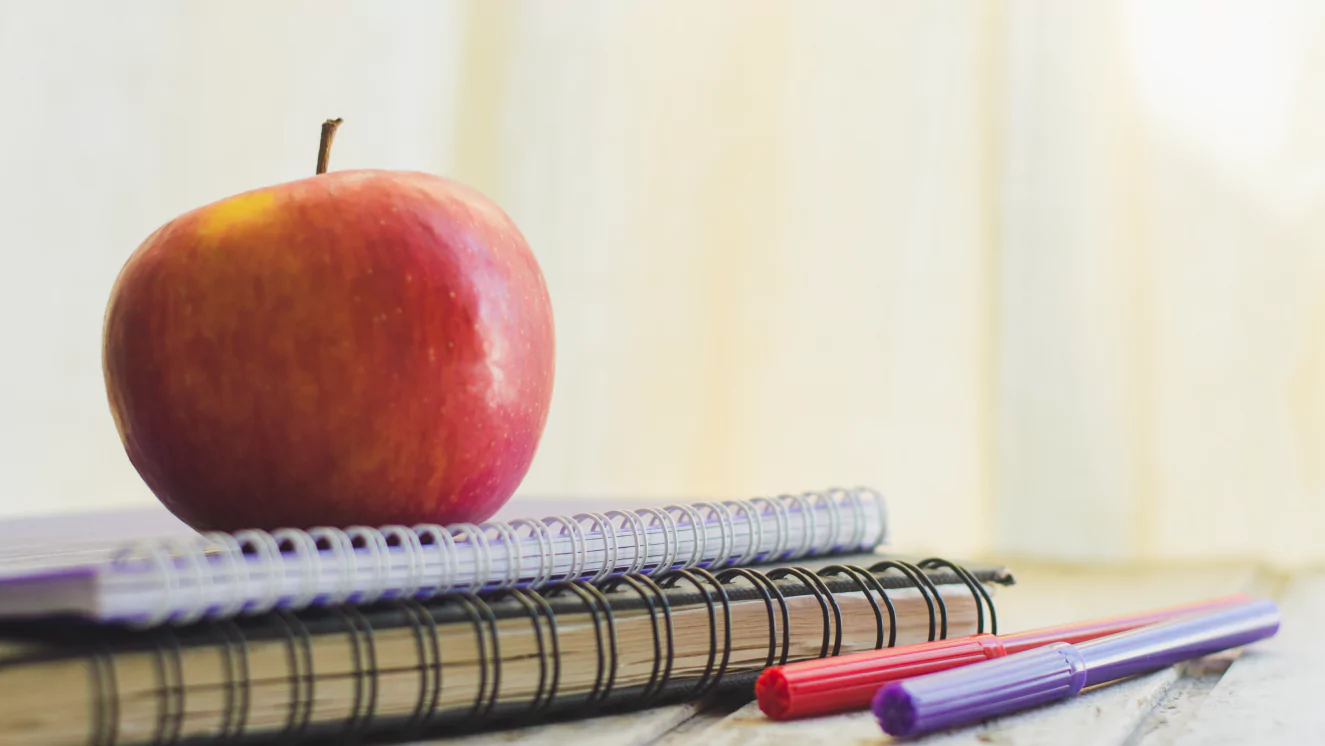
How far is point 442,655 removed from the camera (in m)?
0.36

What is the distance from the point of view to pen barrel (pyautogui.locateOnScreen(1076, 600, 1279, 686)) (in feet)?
1.47

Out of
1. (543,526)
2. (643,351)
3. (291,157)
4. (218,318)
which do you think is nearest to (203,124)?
(291,157)

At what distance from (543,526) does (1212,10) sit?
3.03 feet

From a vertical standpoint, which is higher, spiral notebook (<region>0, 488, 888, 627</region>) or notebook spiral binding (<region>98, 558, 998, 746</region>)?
spiral notebook (<region>0, 488, 888, 627</region>)

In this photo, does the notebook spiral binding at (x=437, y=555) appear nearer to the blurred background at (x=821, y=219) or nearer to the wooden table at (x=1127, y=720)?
the wooden table at (x=1127, y=720)

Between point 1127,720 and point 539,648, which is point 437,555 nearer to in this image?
point 539,648

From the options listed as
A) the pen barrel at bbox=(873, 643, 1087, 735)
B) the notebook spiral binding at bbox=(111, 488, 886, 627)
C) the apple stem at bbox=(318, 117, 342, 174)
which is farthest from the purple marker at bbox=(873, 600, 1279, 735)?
the apple stem at bbox=(318, 117, 342, 174)

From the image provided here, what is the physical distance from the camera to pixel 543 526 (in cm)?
42

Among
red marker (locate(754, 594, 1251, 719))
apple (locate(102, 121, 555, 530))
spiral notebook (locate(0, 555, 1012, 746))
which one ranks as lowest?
red marker (locate(754, 594, 1251, 719))

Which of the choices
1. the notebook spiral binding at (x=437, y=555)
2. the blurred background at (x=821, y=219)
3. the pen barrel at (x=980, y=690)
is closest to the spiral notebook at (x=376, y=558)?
the notebook spiral binding at (x=437, y=555)

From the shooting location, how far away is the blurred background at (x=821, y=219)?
41.0 inches

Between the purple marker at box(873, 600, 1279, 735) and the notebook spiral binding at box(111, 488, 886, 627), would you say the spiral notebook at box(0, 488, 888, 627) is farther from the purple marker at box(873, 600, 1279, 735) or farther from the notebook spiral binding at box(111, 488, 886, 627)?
the purple marker at box(873, 600, 1279, 735)

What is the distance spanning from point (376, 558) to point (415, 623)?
0.08 ft

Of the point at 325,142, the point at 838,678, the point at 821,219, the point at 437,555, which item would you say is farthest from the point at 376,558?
the point at 821,219
